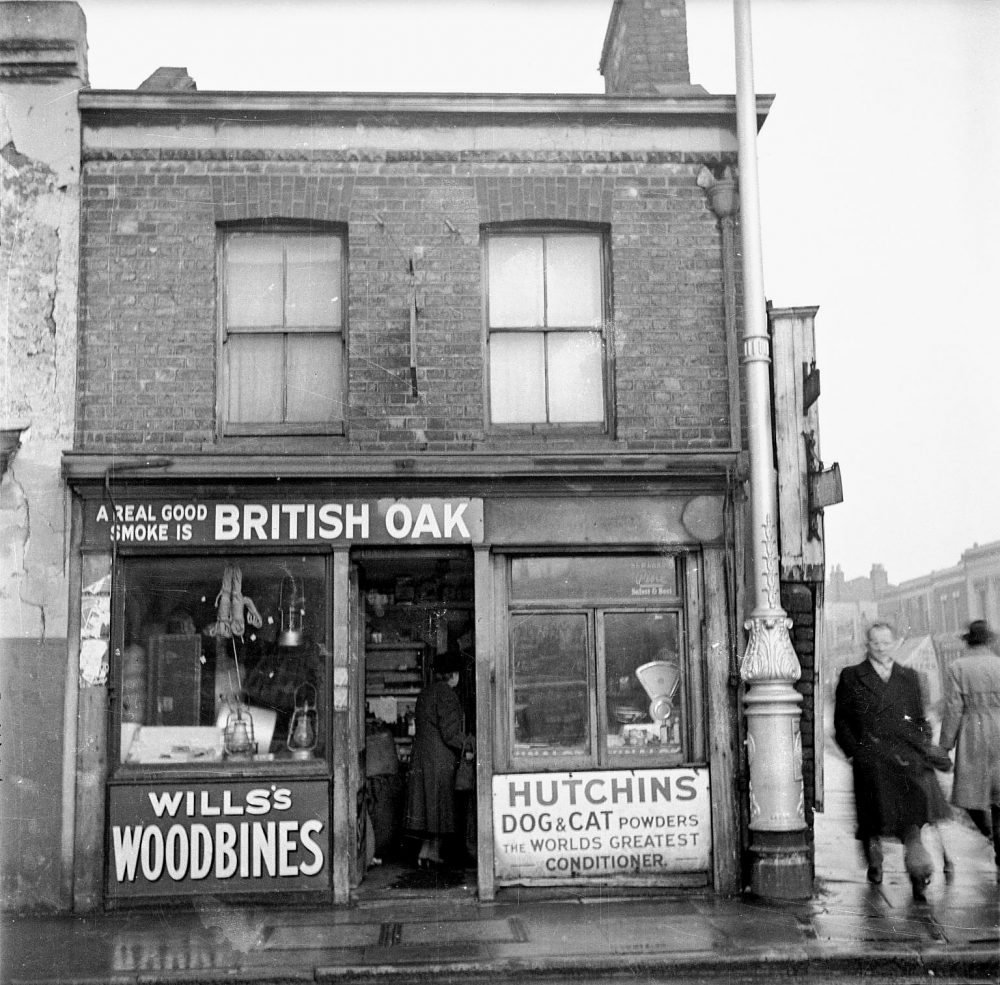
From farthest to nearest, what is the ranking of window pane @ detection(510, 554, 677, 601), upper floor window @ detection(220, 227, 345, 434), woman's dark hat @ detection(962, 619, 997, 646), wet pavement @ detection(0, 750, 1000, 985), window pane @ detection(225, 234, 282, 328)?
1. window pane @ detection(225, 234, 282, 328)
2. upper floor window @ detection(220, 227, 345, 434)
3. window pane @ detection(510, 554, 677, 601)
4. woman's dark hat @ detection(962, 619, 997, 646)
5. wet pavement @ detection(0, 750, 1000, 985)

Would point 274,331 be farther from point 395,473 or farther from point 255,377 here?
point 395,473

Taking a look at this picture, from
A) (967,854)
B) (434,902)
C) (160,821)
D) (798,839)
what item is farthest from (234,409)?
(967,854)

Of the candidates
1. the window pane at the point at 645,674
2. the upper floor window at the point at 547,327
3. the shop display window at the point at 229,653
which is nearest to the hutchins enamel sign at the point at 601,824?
the window pane at the point at 645,674

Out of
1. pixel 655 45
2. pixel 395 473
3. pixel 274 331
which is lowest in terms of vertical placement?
pixel 395 473

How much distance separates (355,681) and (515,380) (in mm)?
2983

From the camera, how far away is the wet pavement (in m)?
6.96

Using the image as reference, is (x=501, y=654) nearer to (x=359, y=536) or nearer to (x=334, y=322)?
(x=359, y=536)

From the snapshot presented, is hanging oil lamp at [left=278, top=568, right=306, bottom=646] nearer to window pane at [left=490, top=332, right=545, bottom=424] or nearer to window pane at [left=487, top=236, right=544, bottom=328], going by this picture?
Result: window pane at [left=490, top=332, right=545, bottom=424]

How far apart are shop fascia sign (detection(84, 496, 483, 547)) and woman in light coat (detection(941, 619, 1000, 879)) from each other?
4179mm

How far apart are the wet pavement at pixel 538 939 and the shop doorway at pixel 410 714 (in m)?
0.94

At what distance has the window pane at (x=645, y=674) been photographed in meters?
9.59

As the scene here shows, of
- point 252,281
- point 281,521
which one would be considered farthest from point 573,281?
point 281,521

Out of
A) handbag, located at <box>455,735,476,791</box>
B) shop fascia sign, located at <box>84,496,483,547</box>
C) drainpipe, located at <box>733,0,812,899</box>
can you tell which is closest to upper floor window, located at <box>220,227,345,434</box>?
shop fascia sign, located at <box>84,496,483,547</box>

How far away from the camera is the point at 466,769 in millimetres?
10320
